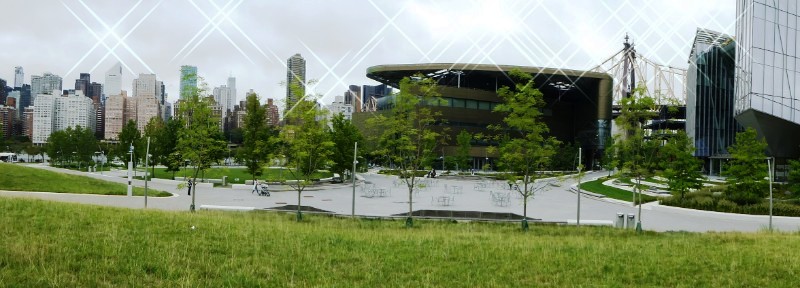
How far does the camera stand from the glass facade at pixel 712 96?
77.6 metres

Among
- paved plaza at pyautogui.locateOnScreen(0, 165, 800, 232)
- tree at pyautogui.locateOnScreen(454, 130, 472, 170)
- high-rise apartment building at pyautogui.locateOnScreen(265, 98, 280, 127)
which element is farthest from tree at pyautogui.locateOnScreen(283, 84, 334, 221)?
tree at pyautogui.locateOnScreen(454, 130, 472, 170)

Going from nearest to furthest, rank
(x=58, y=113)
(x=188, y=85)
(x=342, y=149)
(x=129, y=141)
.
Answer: (x=188, y=85) → (x=342, y=149) → (x=129, y=141) → (x=58, y=113)

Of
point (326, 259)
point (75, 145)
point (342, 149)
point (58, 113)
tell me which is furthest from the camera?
point (58, 113)

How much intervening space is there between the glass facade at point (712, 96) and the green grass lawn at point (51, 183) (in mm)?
72992

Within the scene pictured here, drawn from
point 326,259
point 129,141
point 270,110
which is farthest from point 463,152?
point 326,259

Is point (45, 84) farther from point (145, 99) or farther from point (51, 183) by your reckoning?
point (51, 183)

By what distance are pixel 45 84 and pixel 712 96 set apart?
15296 centimetres

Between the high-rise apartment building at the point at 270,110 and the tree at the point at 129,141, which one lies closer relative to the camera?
the high-rise apartment building at the point at 270,110

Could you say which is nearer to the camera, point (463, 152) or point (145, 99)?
point (463, 152)

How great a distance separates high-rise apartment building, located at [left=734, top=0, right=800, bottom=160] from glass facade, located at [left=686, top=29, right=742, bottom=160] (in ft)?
72.3

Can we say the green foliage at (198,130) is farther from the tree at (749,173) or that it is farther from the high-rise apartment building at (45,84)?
the high-rise apartment building at (45,84)

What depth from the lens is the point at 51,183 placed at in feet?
110

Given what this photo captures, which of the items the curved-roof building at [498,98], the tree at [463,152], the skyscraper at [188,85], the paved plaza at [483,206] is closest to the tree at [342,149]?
the paved plaza at [483,206]

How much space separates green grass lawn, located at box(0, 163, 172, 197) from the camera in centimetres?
3183
